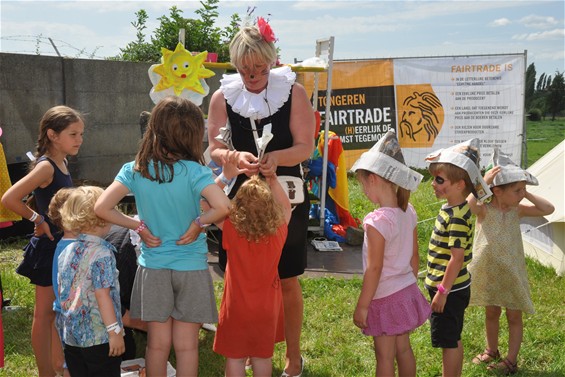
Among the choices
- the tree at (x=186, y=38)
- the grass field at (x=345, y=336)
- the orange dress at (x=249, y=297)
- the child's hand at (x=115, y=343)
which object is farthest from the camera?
the tree at (x=186, y=38)

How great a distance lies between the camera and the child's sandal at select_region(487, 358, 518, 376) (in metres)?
3.60

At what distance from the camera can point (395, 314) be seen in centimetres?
293

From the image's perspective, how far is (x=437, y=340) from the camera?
3.16 meters

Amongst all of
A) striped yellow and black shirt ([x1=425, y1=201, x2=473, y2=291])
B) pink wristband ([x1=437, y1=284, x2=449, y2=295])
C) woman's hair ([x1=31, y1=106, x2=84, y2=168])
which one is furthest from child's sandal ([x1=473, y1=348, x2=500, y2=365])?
woman's hair ([x1=31, y1=106, x2=84, y2=168])

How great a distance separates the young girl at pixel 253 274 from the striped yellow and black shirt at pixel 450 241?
80 centimetres

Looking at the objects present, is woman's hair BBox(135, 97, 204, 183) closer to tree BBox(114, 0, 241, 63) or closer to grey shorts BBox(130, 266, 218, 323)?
grey shorts BBox(130, 266, 218, 323)

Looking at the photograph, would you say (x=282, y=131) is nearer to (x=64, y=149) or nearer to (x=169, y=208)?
(x=169, y=208)

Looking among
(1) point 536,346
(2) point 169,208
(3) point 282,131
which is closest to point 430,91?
(1) point 536,346

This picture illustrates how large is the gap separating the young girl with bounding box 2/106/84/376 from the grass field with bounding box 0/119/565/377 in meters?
0.45

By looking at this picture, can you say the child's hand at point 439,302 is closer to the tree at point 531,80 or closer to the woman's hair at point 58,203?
the woman's hair at point 58,203

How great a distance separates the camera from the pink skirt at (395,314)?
9.60 ft

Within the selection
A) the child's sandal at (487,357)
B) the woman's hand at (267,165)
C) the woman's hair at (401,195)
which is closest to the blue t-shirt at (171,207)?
the woman's hand at (267,165)

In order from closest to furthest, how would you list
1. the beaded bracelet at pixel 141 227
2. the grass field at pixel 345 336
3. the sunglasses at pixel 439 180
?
1. the beaded bracelet at pixel 141 227
2. the sunglasses at pixel 439 180
3. the grass field at pixel 345 336

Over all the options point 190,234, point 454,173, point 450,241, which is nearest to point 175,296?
point 190,234
